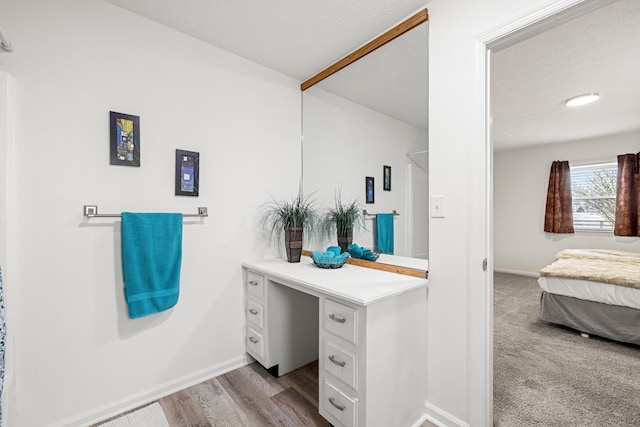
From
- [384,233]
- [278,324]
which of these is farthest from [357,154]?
[278,324]

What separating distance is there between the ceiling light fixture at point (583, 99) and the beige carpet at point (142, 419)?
417 centimetres

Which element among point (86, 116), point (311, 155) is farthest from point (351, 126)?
point (86, 116)

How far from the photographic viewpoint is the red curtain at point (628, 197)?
3.91m

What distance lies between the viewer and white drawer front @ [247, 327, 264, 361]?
1918 millimetres

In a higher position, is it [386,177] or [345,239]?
[386,177]

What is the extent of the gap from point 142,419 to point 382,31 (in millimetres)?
2709

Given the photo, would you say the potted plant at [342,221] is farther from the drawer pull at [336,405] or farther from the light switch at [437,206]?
the drawer pull at [336,405]

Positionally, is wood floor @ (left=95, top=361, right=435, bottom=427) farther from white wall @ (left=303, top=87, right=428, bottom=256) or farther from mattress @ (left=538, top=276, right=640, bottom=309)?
mattress @ (left=538, top=276, right=640, bottom=309)

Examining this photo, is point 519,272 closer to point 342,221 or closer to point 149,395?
point 342,221

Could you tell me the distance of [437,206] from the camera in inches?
60.0

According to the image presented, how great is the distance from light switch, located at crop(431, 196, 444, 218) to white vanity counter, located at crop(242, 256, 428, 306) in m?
0.37

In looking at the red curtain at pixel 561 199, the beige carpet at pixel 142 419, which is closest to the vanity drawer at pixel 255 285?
the beige carpet at pixel 142 419

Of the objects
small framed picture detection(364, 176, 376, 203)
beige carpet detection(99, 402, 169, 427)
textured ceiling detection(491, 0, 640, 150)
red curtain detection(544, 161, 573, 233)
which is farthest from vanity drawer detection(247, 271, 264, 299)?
red curtain detection(544, 161, 573, 233)

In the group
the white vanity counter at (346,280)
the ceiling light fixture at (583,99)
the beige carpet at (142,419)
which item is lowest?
Answer: the beige carpet at (142,419)
